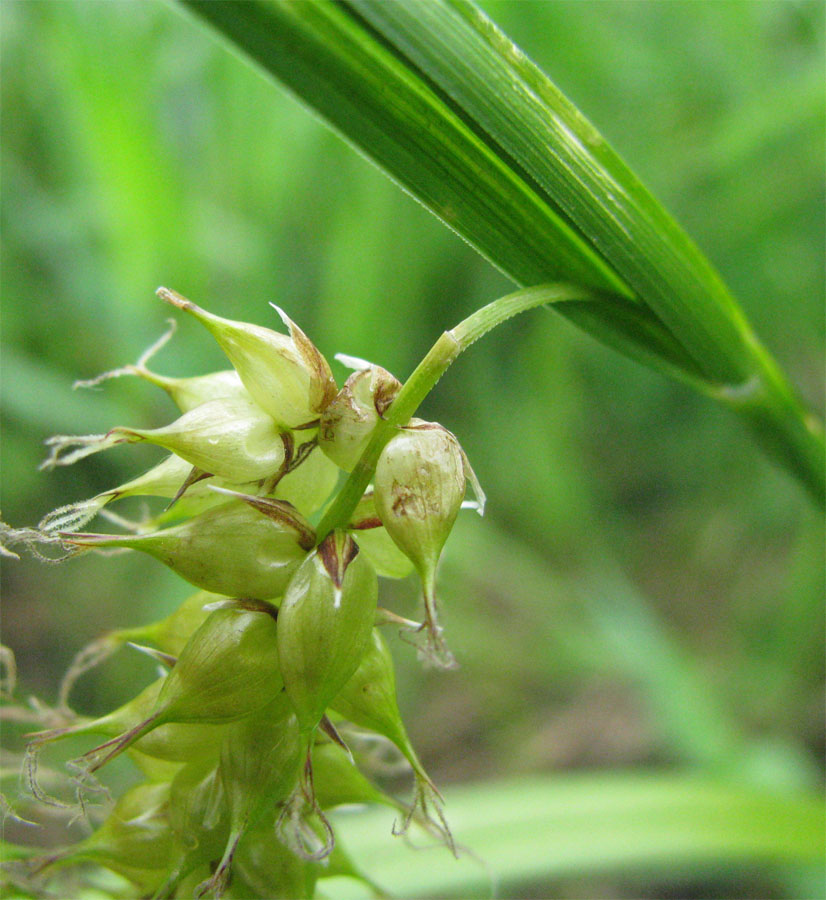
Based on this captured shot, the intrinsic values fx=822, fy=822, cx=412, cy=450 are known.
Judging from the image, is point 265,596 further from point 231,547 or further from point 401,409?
point 401,409

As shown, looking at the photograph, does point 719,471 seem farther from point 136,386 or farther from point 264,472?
point 264,472

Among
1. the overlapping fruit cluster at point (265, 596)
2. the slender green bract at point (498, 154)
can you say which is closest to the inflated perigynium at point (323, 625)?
the overlapping fruit cluster at point (265, 596)

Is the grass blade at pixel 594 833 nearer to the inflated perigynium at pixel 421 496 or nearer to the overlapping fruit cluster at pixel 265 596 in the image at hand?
the overlapping fruit cluster at pixel 265 596

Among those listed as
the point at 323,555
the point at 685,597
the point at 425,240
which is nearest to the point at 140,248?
the point at 425,240

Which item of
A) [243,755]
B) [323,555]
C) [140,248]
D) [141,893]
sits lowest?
[141,893]

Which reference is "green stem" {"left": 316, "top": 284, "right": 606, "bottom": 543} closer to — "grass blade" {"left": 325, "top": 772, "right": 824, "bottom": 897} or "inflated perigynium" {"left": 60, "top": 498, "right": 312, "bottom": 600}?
"inflated perigynium" {"left": 60, "top": 498, "right": 312, "bottom": 600}

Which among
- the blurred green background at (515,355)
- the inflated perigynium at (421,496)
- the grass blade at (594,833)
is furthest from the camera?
the blurred green background at (515,355)

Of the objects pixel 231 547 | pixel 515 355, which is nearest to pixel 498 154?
pixel 231 547
